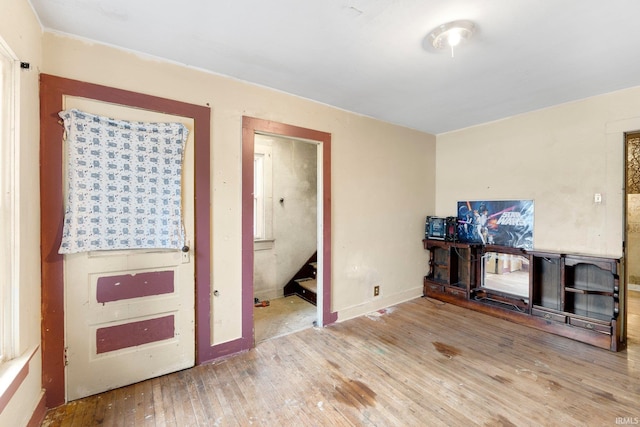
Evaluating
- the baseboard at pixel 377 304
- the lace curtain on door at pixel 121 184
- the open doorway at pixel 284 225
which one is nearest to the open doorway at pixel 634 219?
the baseboard at pixel 377 304

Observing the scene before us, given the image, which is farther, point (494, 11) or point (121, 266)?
point (121, 266)

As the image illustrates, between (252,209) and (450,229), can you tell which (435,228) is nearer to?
(450,229)

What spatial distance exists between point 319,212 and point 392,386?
180 cm

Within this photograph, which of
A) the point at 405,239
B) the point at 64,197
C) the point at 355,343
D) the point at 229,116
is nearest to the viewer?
the point at 64,197

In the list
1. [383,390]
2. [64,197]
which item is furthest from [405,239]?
[64,197]

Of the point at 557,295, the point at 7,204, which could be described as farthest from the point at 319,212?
the point at 557,295

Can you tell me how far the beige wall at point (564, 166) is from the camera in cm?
278

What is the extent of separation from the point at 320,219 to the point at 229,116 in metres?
1.42

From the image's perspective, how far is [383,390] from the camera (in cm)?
204

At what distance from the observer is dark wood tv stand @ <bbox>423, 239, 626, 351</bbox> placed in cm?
268

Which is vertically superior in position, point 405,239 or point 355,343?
point 405,239

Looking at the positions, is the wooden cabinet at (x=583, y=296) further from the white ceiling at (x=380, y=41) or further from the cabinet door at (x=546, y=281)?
the white ceiling at (x=380, y=41)

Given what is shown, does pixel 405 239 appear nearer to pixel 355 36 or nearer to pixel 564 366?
pixel 564 366

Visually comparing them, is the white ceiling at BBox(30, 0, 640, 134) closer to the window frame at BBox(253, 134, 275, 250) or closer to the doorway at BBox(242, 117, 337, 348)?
the doorway at BBox(242, 117, 337, 348)
